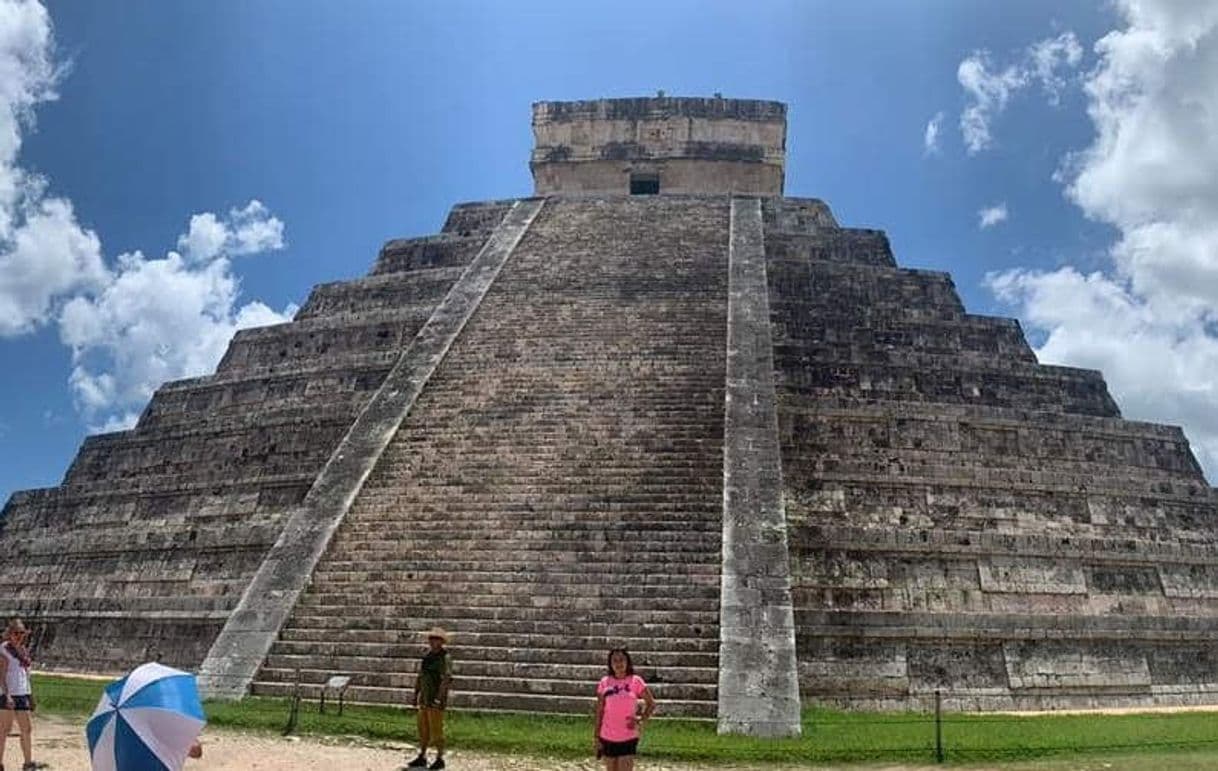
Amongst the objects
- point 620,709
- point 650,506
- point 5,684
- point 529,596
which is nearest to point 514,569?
point 529,596

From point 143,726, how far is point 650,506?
27.0 ft

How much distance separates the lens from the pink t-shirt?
19.5 ft

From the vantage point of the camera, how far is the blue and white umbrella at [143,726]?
16.4 ft

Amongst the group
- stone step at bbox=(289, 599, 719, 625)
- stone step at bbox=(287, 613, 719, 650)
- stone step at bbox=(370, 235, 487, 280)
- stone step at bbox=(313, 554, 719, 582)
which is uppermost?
stone step at bbox=(370, 235, 487, 280)

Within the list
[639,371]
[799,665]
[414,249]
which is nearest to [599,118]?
[414,249]

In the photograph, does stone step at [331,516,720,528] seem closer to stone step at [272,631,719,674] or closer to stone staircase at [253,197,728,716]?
stone staircase at [253,197,728,716]

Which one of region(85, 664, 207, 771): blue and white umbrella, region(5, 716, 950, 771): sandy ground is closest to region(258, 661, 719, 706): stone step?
region(5, 716, 950, 771): sandy ground

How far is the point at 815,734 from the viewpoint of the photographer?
9.52 metres

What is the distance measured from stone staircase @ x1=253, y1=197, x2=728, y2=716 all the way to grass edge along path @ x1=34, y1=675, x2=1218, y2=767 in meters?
0.51

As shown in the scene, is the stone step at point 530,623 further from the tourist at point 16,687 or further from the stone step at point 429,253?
the stone step at point 429,253

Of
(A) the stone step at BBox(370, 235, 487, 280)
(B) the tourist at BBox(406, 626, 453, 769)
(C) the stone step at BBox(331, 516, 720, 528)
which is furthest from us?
(A) the stone step at BBox(370, 235, 487, 280)

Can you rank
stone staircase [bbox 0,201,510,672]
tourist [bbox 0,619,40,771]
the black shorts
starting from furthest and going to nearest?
stone staircase [bbox 0,201,510,672], tourist [bbox 0,619,40,771], the black shorts

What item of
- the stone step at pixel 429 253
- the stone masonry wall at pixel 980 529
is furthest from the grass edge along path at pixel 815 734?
the stone step at pixel 429 253

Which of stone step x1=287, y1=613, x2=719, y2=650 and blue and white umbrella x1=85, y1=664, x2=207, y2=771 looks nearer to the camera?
blue and white umbrella x1=85, y1=664, x2=207, y2=771
